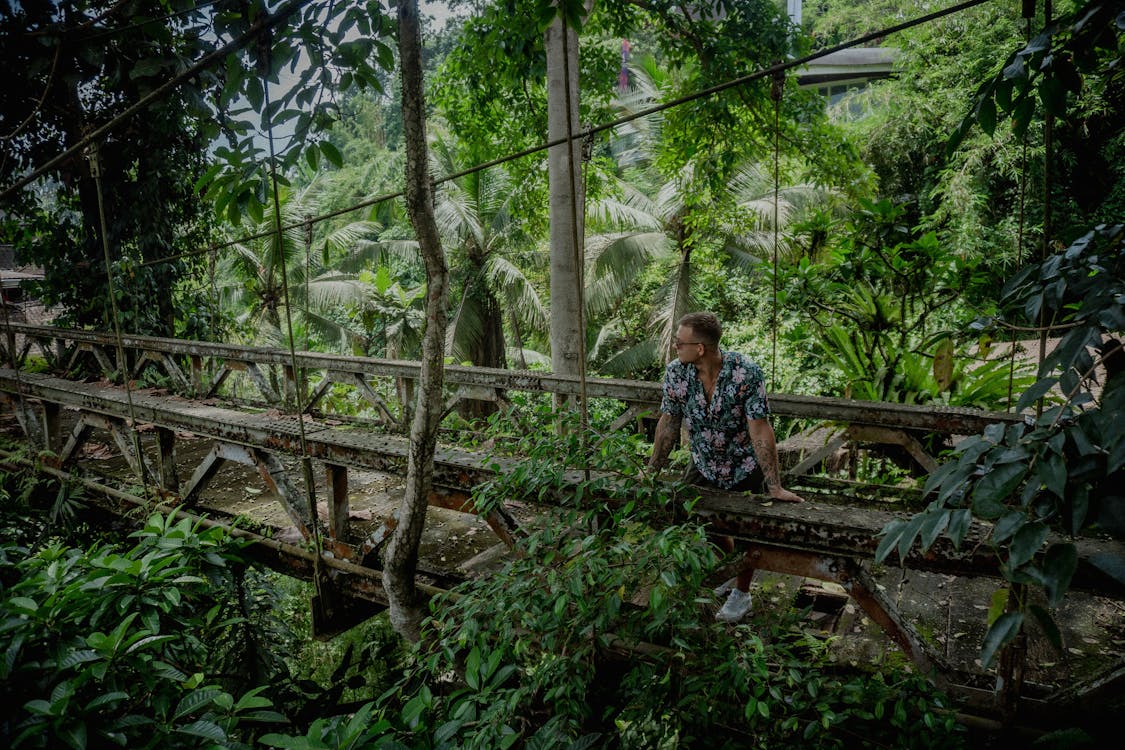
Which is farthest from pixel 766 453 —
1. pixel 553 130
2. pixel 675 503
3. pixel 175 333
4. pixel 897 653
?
pixel 175 333

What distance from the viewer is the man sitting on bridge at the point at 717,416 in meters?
2.83

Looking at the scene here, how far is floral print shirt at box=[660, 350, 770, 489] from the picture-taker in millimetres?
2846

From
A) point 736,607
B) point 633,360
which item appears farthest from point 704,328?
point 633,360

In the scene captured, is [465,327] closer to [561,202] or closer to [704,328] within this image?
[561,202]

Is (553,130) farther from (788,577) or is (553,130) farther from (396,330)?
(396,330)

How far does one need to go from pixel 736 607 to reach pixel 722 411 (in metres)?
0.97

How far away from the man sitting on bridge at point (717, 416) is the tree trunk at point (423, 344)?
3.31ft

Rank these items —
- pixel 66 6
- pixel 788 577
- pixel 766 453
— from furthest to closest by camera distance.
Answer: pixel 788 577, pixel 66 6, pixel 766 453

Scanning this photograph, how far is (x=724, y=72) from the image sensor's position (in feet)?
18.0

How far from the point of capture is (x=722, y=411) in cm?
292

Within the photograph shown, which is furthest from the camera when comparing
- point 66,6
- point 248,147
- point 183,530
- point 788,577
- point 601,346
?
point 601,346

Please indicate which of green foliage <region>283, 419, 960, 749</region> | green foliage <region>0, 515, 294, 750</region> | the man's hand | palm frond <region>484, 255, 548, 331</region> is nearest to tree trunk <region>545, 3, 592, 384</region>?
the man's hand

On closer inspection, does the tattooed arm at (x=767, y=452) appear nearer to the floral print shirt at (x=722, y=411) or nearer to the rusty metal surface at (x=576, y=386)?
the floral print shirt at (x=722, y=411)

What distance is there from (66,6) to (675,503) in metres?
3.47
